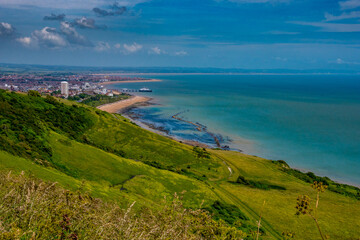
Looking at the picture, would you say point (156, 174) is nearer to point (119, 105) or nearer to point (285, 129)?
point (285, 129)

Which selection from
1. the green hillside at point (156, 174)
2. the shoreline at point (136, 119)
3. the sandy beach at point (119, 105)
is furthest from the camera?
the sandy beach at point (119, 105)

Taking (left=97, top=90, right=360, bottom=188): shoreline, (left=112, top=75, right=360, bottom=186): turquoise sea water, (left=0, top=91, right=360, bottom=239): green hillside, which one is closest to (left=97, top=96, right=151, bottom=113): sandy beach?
(left=97, top=90, right=360, bottom=188): shoreline

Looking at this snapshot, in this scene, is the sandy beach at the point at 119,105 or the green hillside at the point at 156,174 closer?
the green hillside at the point at 156,174

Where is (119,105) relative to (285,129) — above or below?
above

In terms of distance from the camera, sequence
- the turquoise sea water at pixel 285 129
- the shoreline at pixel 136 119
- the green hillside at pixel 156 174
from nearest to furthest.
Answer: the green hillside at pixel 156 174 < the turquoise sea water at pixel 285 129 < the shoreline at pixel 136 119

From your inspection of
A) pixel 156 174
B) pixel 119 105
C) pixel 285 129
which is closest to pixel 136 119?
pixel 119 105

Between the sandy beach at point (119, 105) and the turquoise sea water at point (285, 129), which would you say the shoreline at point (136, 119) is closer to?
the sandy beach at point (119, 105)

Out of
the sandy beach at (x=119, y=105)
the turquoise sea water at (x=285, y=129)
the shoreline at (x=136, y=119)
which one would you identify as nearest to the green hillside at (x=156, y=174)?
the turquoise sea water at (x=285, y=129)

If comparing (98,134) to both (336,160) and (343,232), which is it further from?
(336,160)

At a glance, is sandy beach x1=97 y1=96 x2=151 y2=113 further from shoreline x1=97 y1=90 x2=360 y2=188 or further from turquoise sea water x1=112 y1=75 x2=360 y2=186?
turquoise sea water x1=112 y1=75 x2=360 y2=186
